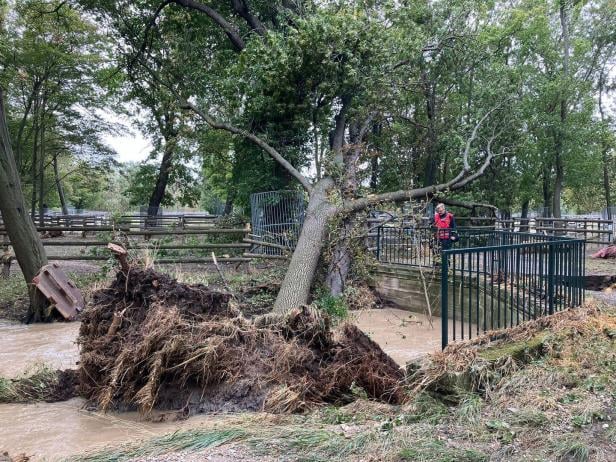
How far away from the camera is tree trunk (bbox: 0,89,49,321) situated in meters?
9.95

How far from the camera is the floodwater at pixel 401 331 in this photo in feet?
27.2

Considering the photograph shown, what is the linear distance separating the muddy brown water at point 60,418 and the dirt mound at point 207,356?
0.92 ft

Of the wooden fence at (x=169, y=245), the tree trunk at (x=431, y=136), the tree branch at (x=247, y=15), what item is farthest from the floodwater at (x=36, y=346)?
the tree trunk at (x=431, y=136)

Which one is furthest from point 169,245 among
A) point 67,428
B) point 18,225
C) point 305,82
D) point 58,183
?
point 58,183

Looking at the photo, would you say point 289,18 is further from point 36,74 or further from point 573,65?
point 573,65

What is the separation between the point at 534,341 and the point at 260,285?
7.41m

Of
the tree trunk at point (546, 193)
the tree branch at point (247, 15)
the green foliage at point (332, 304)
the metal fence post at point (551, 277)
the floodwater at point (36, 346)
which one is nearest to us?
the metal fence post at point (551, 277)

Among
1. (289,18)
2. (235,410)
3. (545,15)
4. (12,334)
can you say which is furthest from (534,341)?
(545,15)

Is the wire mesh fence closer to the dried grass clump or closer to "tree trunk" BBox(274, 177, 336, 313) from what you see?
"tree trunk" BBox(274, 177, 336, 313)

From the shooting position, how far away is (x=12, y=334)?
9.23 m

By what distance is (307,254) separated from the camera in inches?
404

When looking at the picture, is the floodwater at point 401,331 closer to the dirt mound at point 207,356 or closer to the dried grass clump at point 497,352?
the dirt mound at point 207,356

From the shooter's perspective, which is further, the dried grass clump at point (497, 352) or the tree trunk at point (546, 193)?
the tree trunk at point (546, 193)

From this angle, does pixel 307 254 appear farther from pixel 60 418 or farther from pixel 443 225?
pixel 60 418
